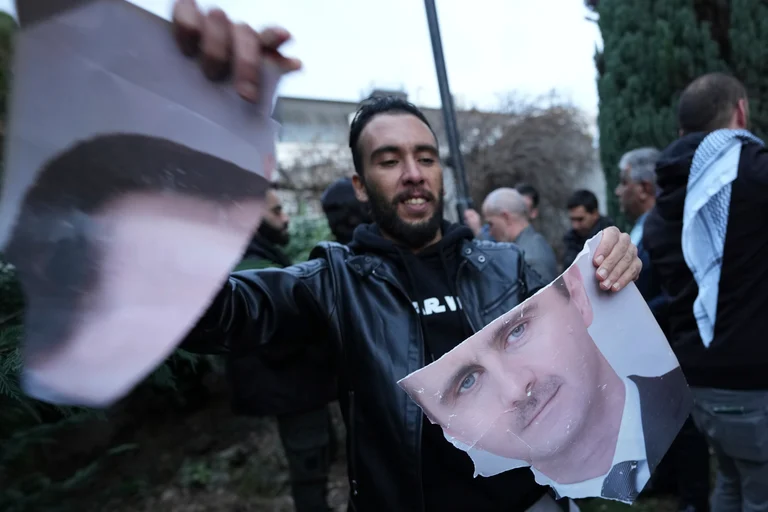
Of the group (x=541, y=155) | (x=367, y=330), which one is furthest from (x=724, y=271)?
(x=541, y=155)

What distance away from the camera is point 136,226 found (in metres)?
0.70

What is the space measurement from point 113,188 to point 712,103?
2.16m

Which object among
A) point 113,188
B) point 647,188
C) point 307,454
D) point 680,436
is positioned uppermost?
point 113,188

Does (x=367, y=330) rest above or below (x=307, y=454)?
above

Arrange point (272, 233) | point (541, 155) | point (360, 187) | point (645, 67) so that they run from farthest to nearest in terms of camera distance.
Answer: point (541, 155) → point (645, 67) → point (272, 233) → point (360, 187)

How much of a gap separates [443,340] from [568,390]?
0.37 meters

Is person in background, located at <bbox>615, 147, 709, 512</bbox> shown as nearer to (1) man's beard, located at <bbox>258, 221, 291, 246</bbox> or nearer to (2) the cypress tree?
(1) man's beard, located at <bbox>258, 221, 291, 246</bbox>

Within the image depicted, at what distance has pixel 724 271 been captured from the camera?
1858 mm

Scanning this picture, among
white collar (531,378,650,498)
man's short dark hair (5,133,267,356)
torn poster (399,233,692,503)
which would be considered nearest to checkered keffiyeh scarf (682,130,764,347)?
torn poster (399,233,692,503)

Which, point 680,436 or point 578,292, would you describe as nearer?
point 578,292

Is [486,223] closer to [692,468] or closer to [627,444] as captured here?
[692,468]

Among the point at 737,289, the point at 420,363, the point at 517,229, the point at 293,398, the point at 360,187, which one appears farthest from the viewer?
the point at 517,229

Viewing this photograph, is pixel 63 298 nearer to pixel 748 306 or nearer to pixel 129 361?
pixel 129 361

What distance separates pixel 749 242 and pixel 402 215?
4.18ft
